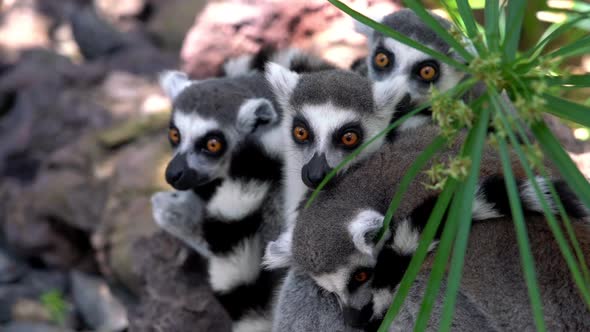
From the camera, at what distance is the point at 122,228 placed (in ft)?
16.7

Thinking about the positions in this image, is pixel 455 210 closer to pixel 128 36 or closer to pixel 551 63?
pixel 551 63

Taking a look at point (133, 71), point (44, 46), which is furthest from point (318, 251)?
point (44, 46)

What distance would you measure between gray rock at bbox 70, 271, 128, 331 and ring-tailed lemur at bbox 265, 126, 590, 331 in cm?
327

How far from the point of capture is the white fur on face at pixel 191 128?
369cm

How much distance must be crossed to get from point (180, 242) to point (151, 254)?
0.74 feet

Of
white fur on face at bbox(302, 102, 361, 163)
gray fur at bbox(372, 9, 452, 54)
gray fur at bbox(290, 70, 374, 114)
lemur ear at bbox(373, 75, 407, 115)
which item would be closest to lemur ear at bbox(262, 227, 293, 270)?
white fur on face at bbox(302, 102, 361, 163)

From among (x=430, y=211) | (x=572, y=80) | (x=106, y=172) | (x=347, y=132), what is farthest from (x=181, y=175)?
(x=106, y=172)

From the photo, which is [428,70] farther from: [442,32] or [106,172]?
[106,172]

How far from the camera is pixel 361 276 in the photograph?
2.62m

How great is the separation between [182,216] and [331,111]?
1.26m

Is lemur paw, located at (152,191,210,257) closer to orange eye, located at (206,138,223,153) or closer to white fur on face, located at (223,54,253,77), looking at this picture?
orange eye, located at (206,138,223,153)

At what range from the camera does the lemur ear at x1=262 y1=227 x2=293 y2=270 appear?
284 cm

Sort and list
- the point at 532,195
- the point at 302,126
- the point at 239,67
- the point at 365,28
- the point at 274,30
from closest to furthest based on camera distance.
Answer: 1. the point at 532,195
2. the point at 302,126
3. the point at 365,28
4. the point at 239,67
5. the point at 274,30

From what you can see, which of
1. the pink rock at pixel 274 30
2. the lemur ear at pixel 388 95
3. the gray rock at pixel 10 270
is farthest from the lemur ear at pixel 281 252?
the gray rock at pixel 10 270
